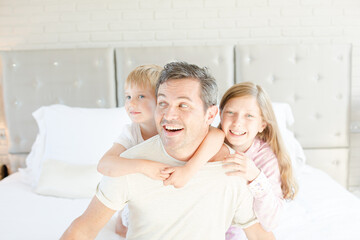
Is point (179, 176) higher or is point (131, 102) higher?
point (131, 102)

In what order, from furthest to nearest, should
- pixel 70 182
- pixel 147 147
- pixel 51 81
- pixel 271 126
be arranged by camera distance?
pixel 51 81, pixel 70 182, pixel 271 126, pixel 147 147

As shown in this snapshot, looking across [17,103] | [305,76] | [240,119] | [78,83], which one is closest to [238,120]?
[240,119]

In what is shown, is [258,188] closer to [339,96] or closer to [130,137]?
[130,137]

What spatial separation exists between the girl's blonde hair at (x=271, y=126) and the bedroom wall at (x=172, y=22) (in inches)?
57.8

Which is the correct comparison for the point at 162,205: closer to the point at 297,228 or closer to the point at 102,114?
the point at 297,228

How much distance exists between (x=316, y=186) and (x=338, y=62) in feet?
3.61

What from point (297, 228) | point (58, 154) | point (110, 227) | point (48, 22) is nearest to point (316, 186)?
point (297, 228)

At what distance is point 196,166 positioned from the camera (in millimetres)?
1101

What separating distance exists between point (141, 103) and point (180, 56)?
1378mm

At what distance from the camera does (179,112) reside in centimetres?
110

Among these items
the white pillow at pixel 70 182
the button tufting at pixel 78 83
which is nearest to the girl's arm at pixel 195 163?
the white pillow at pixel 70 182

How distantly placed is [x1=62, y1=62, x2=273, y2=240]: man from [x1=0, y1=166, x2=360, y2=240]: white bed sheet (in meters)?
0.50

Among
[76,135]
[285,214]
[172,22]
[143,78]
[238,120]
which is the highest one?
[172,22]

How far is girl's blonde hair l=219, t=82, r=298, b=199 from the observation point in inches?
56.3
